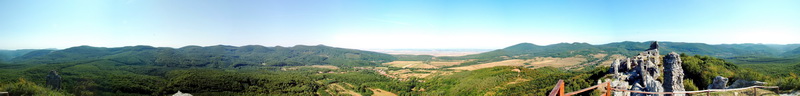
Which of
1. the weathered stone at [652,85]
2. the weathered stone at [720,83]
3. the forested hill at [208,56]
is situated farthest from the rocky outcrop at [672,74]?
the forested hill at [208,56]

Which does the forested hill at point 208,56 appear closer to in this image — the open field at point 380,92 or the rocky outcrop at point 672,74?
the open field at point 380,92

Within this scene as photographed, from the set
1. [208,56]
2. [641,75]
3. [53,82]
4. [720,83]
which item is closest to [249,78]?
[53,82]

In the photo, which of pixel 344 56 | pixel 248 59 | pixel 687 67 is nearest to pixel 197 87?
pixel 687 67

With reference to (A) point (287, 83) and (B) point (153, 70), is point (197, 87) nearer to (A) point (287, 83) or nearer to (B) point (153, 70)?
(A) point (287, 83)

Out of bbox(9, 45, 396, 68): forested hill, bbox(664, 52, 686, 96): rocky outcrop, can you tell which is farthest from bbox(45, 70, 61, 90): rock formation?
bbox(664, 52, 686, 96): rocky outcrop

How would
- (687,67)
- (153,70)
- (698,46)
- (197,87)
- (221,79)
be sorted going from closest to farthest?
(687,67), (197,87), (221,79), (153,70), (698,46)

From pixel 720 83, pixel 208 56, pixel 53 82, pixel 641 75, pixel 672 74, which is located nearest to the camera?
pixel 672 74

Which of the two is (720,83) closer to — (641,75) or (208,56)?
(641,75)

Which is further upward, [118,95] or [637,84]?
[637,84]
